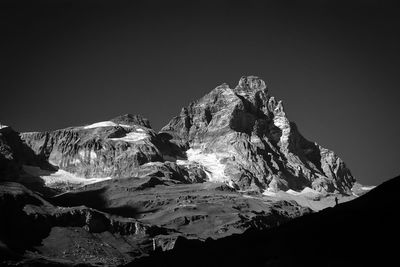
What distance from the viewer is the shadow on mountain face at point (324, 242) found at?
144 meters

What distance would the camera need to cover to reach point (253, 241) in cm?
17925

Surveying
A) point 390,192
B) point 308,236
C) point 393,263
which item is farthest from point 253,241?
point 393,263

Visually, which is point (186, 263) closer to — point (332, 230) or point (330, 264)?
point (332, 230)

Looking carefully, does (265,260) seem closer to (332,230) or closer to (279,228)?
(332,230)

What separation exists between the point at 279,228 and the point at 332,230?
2665 cm

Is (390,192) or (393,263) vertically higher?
(390,192)

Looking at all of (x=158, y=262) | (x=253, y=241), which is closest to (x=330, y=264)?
(x=253, y=241)

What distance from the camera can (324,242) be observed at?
511 feet

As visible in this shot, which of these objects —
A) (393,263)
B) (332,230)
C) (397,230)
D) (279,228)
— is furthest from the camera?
(279,228)

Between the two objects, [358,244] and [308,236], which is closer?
[358,244]

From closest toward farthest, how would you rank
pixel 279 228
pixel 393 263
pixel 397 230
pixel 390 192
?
pixel 393 263 → pixel 397 230 → pixel 390 192 → pixel 279 228

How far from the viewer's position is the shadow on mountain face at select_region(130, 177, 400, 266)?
143625mm

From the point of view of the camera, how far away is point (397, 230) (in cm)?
14588

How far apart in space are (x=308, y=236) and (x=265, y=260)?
512 inches
